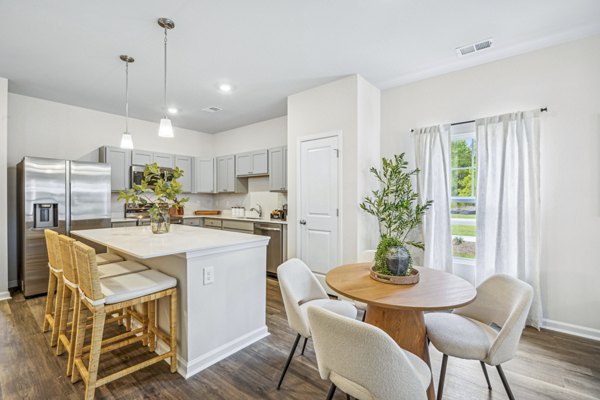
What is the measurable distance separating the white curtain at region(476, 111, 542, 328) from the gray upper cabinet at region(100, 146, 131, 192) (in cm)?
531

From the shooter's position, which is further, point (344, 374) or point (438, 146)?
point (438, 146)

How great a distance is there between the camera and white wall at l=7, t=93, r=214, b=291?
13.0ft

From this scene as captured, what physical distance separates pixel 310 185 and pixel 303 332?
7.71ft

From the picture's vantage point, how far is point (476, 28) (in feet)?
8.18

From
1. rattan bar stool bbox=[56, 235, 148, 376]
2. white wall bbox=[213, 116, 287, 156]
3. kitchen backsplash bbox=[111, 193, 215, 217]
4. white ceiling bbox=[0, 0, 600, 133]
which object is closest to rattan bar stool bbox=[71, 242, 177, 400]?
rattan bar stool bbox=[56, 235, 148, 376]

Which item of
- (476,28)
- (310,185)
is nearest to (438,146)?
(476,28)

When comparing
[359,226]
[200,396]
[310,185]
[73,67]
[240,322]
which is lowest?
[200,396]

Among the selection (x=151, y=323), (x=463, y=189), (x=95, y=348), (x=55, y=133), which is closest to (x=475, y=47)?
(x=463, y=189)

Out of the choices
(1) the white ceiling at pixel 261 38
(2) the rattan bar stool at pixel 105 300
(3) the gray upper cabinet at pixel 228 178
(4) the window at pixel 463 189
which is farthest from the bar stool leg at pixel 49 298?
(4) the window at pixel 463 189

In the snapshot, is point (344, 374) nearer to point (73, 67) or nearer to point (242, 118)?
point (73, 67)

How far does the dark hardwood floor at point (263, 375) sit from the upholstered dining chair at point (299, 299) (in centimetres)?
23

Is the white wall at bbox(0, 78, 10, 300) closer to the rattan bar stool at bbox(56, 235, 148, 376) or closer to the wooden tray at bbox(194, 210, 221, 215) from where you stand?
the rattan bar stool at bbox(56, 235, 148, 376)

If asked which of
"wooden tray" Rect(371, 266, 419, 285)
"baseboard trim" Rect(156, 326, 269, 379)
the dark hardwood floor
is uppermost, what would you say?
"wooden tray" Rect(371, 266, 419, 285)

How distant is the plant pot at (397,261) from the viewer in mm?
1803
